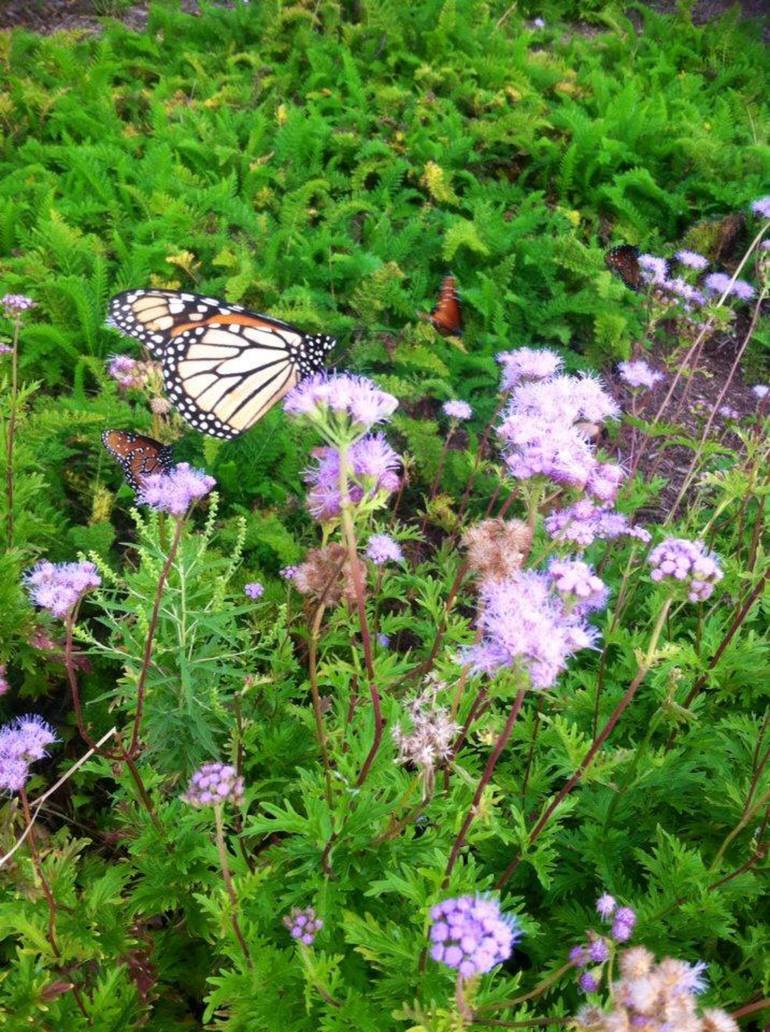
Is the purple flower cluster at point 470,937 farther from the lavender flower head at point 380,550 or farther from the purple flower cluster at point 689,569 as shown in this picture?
the lavender flower head at point 380,550

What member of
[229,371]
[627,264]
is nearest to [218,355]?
[229,371]

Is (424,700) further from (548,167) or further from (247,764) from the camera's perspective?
(548,167)

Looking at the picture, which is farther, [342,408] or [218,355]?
[218,355]

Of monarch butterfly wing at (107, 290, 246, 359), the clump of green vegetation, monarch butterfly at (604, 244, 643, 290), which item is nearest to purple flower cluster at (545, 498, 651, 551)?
the clump of green vegetation

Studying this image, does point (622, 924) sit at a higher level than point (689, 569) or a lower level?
lower

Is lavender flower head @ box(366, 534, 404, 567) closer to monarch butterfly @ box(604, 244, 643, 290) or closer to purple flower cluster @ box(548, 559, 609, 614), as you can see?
purple flower cluster @ box(548, 559, 609, 614)

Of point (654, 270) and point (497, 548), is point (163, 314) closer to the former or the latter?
point (654, 270)
